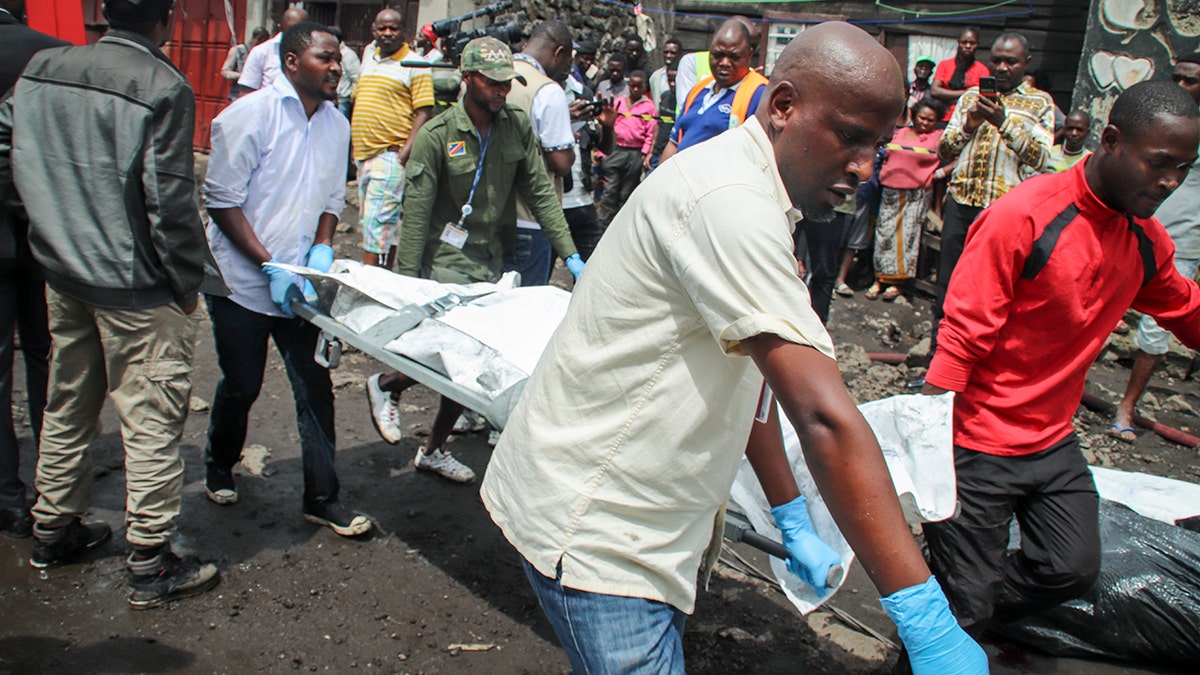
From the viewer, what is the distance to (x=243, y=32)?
41.0 feet

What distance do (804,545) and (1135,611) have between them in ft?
6.52

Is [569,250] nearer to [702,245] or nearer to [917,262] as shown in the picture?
[702,245]

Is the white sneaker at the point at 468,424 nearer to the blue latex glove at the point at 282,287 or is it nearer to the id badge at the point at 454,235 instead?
the id badge at the point at 454,235

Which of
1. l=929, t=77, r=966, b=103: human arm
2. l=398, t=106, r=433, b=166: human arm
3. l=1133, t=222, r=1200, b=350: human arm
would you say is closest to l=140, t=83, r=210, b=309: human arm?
l=1133, t=222, r=1200, b=350: human arm

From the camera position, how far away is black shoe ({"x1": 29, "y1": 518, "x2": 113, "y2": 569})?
3.24m

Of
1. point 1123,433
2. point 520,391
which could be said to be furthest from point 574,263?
point 1123,433

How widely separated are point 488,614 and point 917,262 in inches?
246

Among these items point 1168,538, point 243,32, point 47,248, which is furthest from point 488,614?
point 243,32

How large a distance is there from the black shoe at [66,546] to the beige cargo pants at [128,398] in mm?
88

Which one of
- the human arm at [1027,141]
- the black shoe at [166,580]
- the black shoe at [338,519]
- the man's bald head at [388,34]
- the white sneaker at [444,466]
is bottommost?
the white sneaker at [444,466]

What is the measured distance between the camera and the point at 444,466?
4.25 m

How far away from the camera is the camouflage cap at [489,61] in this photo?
13.0 feet

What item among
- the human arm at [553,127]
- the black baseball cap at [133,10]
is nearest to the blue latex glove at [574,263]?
the human arm at [553,127]

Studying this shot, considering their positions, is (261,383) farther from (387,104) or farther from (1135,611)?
(1135,611)
